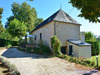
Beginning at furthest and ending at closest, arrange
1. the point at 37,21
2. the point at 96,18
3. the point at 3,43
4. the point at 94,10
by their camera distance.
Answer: the point at 37,21 < the point at 3,43 < the point at 96,18 < the point at 94,10

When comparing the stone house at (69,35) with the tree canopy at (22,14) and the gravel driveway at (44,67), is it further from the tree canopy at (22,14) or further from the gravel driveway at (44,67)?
the tree canopy at (22,14)

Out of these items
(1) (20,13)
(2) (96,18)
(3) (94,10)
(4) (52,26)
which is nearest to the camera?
(3) (94,10)

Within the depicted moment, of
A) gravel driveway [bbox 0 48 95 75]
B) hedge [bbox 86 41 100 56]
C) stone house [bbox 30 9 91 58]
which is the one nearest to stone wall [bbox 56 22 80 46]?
stone house [bbox 30 9 91 58]

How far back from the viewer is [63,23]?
453 inches

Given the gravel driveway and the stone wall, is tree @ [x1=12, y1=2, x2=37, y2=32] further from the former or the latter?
the gravel driveway

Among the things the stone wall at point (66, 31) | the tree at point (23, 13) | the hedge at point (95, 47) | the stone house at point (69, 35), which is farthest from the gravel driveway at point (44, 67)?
the tree at point (23, 13)

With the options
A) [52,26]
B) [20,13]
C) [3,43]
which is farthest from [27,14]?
[52,26]

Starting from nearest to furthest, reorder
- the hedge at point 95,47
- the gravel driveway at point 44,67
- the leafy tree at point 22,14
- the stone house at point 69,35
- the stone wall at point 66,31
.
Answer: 1. the gravel driveway at point 44,67
2. the stone house at point 69,35
3. the stone wall at point 66,31
4. the hedge at point 95,47
5. the leafy tree at point 22,14

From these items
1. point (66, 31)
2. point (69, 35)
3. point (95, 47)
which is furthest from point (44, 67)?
point (95, 47)

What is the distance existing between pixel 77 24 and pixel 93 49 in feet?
17.6

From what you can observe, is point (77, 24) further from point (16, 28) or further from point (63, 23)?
point (16, 28)

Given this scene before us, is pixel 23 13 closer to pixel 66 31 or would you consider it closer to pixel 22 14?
pixel 22 14

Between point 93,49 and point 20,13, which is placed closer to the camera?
point 93,49

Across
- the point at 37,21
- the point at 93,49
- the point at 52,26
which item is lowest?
the point at 93,49
